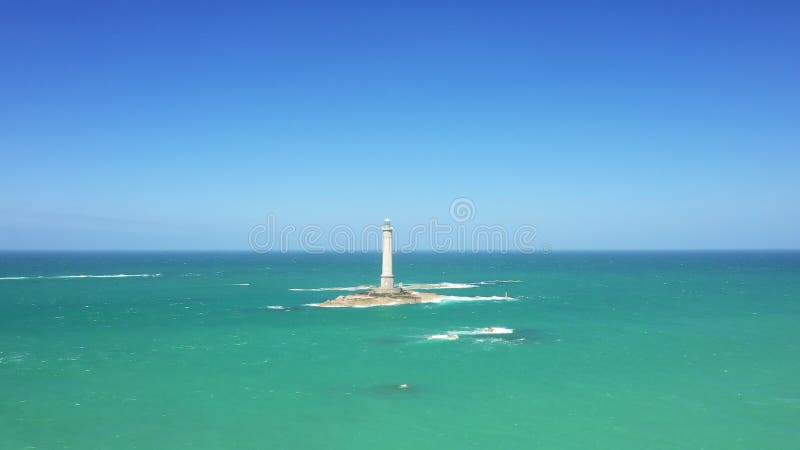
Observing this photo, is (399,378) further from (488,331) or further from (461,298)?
(461,298)

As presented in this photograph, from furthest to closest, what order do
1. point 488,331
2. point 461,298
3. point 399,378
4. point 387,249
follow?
1. point 461,298
2. point 387,249
3. point 488,331
4. point 399,378

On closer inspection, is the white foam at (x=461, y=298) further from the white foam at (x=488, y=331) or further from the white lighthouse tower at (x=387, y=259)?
the white foam at (x=488, y=331)

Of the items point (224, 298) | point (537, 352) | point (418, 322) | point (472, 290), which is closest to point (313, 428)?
point (537, 352)

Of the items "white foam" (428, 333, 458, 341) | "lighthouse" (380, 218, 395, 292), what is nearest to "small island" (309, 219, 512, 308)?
"lighthouse" (380, 218, 395, 292)

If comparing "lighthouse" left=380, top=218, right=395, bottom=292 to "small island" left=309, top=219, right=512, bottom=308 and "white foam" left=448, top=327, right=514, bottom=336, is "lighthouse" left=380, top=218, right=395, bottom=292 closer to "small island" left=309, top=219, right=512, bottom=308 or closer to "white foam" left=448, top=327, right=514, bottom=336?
"small island" left=309, top=219, right=512, bottom=308

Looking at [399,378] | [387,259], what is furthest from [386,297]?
[399,378]

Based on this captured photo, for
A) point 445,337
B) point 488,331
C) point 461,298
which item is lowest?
point 445,337

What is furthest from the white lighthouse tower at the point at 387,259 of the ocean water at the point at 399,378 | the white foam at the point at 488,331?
the white foam at the point at 488,331

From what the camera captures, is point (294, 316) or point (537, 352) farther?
point (294, 316)

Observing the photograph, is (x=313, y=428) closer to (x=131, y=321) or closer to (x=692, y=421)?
(x=692, y=421)
